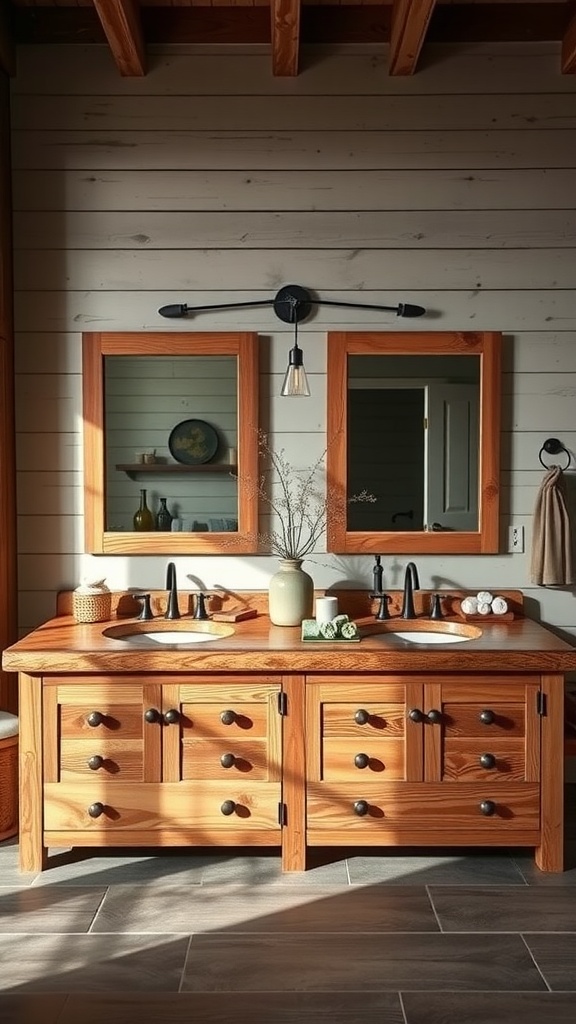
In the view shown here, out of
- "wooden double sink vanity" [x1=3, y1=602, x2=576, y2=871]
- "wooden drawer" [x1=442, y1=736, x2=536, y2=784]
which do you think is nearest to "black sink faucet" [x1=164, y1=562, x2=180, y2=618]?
"wooden double sink vanity" [x1=3, y1=602, x2=576, y2=871]

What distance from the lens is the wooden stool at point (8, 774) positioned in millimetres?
2941

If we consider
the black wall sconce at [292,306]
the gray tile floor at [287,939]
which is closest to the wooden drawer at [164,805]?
the gray tile floor at [287,939]

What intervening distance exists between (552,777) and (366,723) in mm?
577

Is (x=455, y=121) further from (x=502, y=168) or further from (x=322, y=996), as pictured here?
(x=322, y=996)

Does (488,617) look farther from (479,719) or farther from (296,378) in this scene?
(296,378)

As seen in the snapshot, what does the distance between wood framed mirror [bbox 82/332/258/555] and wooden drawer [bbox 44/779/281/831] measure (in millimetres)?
894

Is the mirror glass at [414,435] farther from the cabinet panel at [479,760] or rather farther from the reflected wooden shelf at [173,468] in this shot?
the cabinet panel at [479,760]

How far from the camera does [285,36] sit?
3.04 metres

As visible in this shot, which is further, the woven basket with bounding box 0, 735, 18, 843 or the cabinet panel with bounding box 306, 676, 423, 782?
the woven basket with bounding box 0, 735, 18, 843

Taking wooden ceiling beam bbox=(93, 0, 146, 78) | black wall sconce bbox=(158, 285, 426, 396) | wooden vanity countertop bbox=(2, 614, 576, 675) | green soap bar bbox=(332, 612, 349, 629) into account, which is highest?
wooden ceiling beam bbox=(93, 0, 146, 78)

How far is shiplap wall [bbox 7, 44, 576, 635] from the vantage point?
3318 mm

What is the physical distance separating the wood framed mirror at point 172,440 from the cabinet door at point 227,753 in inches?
28.0

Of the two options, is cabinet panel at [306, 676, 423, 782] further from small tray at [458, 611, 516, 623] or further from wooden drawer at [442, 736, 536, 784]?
small tray at [458, 611, 516, 623]

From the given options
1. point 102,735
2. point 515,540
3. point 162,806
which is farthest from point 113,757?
point 515,540
